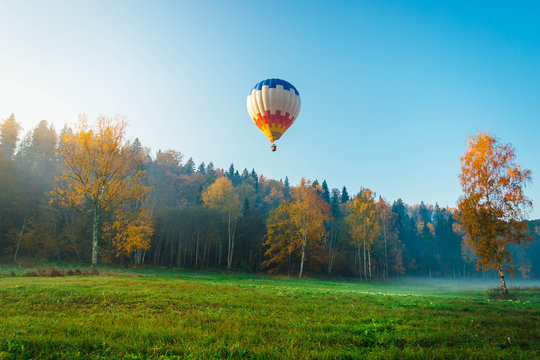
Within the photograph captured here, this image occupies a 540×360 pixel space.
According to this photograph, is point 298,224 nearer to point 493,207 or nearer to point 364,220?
point 364,220

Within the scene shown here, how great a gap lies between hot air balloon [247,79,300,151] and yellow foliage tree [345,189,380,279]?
26.8 meters

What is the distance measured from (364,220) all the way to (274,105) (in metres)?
30.6

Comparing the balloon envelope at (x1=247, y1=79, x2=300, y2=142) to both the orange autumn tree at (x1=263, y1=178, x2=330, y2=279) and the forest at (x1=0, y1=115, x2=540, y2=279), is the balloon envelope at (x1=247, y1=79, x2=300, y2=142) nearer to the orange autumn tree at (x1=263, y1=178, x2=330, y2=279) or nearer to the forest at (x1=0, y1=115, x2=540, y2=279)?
the forest at (x1=0, y1=115, x2=540, y2=279)

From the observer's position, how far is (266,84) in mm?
25781

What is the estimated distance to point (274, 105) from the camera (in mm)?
25297

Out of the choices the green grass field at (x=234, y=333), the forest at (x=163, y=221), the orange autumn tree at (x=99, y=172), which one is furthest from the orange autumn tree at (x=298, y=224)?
the green grass field at (x=234, y=333)

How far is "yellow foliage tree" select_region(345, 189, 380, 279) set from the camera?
46.0m

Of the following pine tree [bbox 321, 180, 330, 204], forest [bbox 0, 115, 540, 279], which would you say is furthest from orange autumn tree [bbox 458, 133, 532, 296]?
pine tree [bbox 321, 180, 330, 204]

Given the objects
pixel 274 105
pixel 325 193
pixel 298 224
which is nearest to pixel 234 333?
pixel 274 105

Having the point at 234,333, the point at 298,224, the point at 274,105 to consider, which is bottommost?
the point at 234,333

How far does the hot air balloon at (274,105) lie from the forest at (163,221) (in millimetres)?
12352

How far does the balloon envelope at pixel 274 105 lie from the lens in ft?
82.9

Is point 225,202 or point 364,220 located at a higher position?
point 225,202

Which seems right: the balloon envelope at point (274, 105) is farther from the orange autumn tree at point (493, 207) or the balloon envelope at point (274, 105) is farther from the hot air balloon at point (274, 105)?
the orange autumn tree at point (493, 207)
